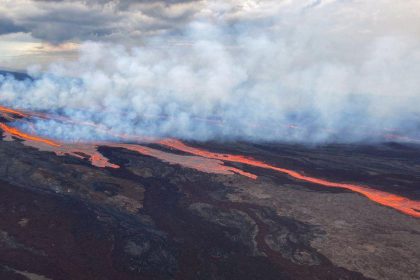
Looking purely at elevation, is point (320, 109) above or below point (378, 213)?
above

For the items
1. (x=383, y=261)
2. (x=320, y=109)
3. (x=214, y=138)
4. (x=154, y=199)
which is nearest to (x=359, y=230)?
(x=383, y=261)

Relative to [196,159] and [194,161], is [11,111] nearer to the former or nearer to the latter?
[196,159]

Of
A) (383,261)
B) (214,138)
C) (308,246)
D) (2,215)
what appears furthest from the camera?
(214,138)

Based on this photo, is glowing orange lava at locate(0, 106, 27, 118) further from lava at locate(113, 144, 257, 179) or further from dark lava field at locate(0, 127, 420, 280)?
lava at locate(113, 144, 257, 179)

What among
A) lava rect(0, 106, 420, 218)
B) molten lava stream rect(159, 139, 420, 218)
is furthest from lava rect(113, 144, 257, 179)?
molten lava stream rect(159, 139, 420, 218)

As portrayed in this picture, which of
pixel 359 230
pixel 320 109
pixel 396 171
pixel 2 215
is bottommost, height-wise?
pixel 2 215

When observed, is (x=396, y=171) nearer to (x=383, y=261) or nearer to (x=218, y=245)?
(x=383, y=261)

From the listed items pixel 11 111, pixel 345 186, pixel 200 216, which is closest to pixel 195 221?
pixel 200 216
